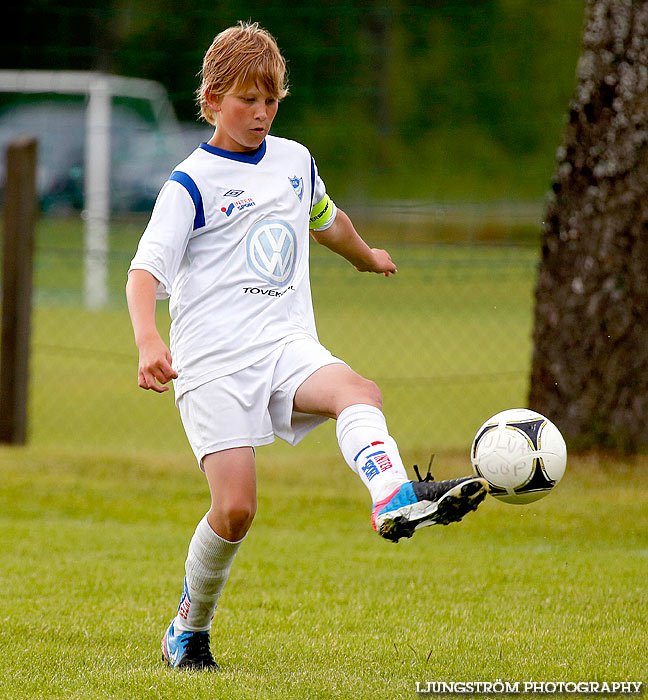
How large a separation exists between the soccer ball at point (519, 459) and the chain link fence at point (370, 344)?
4.21 m

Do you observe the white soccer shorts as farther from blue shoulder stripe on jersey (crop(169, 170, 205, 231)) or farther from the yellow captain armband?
the yellow captain armband

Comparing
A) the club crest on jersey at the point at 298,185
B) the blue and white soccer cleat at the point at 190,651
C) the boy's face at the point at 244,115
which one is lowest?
the blue and white soccer cleat at the point at 190,651

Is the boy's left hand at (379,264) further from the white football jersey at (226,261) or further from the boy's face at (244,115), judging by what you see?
the boy's face at (244,115)

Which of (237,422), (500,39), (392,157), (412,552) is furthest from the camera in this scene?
(500,39)

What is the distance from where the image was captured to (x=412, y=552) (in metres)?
5.22

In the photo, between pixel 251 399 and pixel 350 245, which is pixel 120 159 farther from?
pixel 251 399

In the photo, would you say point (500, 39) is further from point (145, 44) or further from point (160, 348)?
point (160, 348)

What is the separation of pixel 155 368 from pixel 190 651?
1.02 m

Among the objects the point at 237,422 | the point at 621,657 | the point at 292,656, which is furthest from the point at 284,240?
the point at 621,657

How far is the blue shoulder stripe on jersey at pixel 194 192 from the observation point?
3.33 meters

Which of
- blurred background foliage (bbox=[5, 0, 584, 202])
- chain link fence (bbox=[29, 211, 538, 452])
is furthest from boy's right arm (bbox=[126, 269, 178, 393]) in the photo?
blurred background foliage (bbox=[5, 0, 584, 202])

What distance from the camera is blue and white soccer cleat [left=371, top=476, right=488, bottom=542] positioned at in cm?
279

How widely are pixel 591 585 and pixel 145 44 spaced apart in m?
17.0

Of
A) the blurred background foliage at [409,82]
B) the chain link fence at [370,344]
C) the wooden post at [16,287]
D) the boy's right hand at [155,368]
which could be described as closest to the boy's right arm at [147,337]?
the boy's right hand at [155,368]
